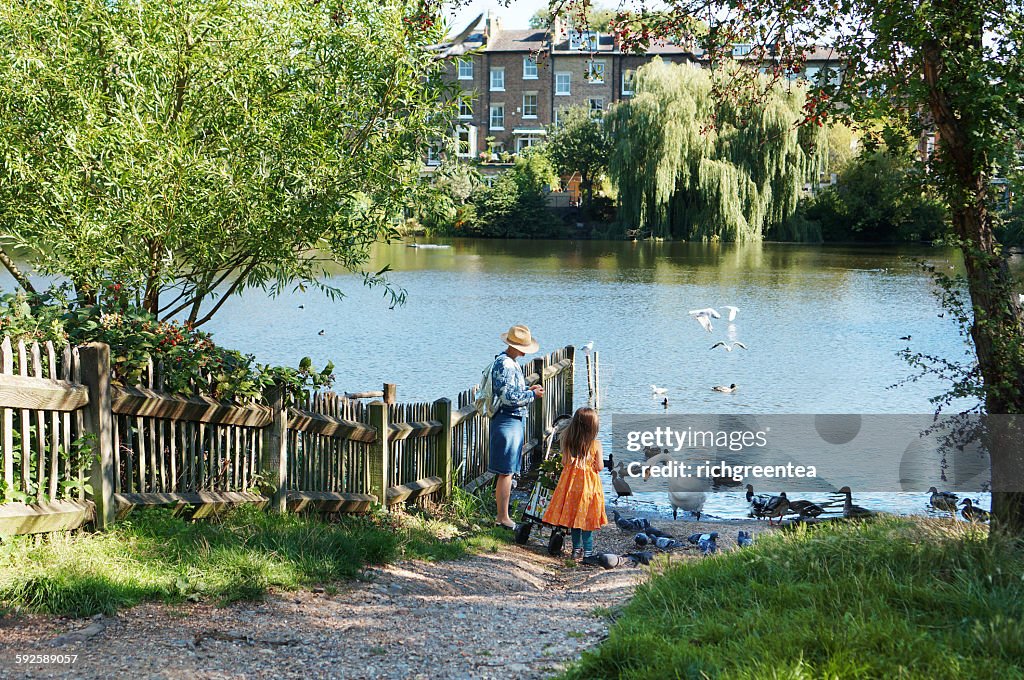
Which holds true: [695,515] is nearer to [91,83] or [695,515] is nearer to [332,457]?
[332,457]

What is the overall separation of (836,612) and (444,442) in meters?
5.53

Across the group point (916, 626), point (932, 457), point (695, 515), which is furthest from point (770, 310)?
point (916, 626)

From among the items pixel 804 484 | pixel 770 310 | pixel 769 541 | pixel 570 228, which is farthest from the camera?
pixel 570 228

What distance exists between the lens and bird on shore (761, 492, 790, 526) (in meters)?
11.3

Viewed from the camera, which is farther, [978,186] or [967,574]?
[978,186]

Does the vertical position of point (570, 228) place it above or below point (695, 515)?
above

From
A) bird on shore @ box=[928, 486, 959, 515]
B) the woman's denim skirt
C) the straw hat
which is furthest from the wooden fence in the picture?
bird on shore @ box=[928, 486, 959, 515]

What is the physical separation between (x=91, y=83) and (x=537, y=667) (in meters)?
5.61

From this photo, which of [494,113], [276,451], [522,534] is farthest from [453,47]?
[494,113]

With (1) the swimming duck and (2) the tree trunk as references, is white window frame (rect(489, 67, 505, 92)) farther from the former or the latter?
(2) the tree trunk

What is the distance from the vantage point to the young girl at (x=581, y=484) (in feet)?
26.7

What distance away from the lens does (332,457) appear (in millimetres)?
8102

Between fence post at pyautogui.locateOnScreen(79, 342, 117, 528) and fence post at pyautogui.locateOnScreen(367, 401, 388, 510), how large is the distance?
284 centimetres

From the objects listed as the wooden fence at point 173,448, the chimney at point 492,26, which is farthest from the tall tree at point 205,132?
the chimney at point 492,26
